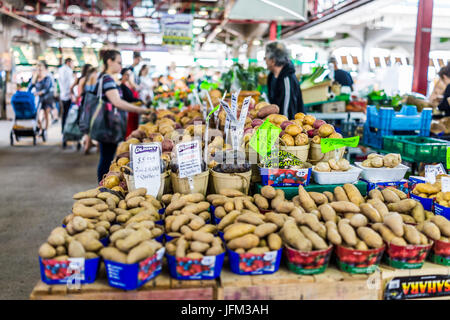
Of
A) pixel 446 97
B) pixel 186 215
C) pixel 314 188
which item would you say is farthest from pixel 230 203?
pixel 446 97

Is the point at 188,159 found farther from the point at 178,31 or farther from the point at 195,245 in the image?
the point at 178,31

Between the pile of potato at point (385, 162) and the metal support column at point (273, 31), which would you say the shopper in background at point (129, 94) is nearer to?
the pile of potato at point (385, 162)

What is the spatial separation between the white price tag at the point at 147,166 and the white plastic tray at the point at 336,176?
0.90 m

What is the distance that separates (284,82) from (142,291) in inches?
128

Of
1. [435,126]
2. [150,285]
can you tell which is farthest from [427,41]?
[150,285]

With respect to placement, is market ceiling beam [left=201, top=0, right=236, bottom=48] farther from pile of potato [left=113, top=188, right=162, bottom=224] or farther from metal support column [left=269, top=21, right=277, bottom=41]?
pile of potato [left=113, top=188, right=162, bottom=224]

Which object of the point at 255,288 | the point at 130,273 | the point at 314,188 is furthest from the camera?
the point at 314,188

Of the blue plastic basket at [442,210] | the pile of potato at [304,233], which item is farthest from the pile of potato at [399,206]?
the pile of potato at [304,233]

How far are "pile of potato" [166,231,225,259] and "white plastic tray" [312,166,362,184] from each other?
92 cm

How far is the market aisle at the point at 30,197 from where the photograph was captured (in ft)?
11.3

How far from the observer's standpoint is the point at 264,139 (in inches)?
94.5

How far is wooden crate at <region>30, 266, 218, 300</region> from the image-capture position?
Answer: 5.02ft
